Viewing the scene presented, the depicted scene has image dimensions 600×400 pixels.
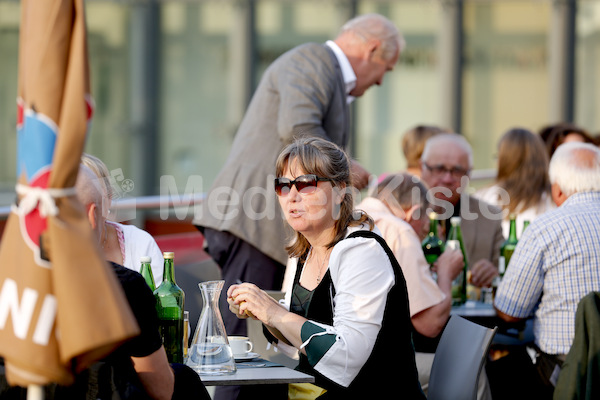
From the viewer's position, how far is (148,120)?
11.0 metres

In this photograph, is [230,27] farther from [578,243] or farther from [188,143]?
[578,243]

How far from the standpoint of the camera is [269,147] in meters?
4.47

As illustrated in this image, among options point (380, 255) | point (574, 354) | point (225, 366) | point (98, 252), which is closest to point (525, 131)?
point (574, 354)

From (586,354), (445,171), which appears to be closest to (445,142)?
(445,171)

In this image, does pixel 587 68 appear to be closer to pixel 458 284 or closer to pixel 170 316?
pixel 458 284

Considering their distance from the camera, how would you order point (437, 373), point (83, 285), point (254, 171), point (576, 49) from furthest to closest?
point (576, 49), point (254, 171), point (437, 373), point (83, 285)

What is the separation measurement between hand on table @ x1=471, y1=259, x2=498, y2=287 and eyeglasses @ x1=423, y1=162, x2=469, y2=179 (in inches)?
25.5

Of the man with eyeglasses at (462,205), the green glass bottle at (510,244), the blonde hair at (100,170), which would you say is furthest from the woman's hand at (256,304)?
the man with eyeglasses at (462,205)

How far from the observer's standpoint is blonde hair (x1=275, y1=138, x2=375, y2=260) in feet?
10.3

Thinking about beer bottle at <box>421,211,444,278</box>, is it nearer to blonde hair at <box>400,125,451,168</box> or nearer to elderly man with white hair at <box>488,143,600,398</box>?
elderly man with white hair at <box>488,143,600,398</box>

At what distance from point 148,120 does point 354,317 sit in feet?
27.9

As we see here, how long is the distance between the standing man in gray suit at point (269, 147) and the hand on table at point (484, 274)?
3.25 feet

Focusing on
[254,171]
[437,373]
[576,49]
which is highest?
[576,49]

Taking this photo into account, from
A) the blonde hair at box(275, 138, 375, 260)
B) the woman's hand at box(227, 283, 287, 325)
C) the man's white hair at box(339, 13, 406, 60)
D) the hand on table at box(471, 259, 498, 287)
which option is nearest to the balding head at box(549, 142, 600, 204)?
the hand on table at box(471, 259, 498, 287)
